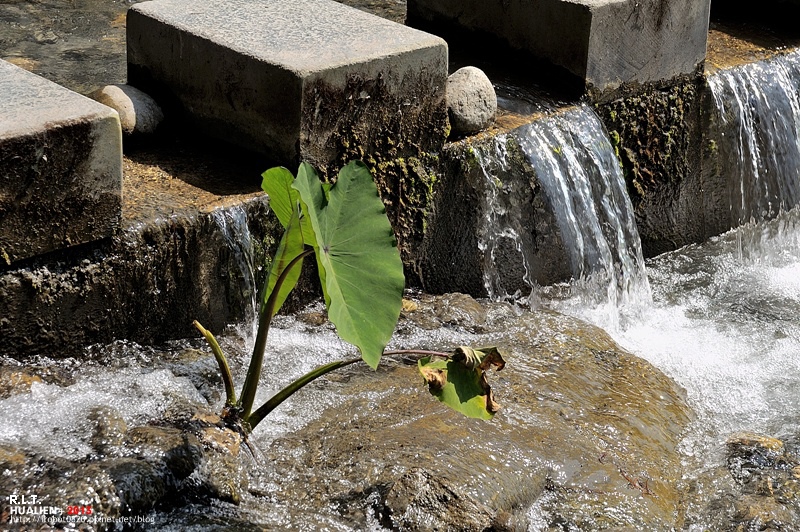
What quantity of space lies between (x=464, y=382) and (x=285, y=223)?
719 mm

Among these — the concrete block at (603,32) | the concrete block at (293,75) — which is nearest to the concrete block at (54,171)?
the concrete block at (293,75)

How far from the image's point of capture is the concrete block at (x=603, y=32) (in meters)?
4.53

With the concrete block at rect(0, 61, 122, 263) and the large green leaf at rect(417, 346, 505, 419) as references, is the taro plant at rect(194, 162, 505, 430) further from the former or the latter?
the concrete block at rect(0, 61, 122, 263)

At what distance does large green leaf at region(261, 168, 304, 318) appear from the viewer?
9.50 ft

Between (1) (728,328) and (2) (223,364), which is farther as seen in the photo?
(1) (728,328)

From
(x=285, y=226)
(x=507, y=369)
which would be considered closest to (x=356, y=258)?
(x=285, y=226)

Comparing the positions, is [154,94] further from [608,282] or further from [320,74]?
[608,282]

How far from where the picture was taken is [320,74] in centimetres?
360

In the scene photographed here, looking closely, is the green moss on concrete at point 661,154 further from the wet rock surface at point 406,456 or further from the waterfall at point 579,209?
the wet rock surface at point 406,456

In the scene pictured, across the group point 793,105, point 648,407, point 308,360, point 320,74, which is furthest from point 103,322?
point 793,105

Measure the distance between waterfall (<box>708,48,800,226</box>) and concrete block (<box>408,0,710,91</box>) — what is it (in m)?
0.37

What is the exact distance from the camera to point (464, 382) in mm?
2779

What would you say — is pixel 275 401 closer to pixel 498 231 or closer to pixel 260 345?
pixel 260 345

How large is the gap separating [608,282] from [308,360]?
153 centimetres
